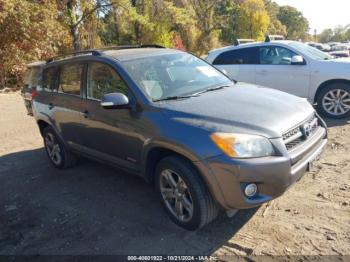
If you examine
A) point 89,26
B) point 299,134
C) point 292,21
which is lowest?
point 299,134

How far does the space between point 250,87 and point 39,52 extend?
13252 millimetres

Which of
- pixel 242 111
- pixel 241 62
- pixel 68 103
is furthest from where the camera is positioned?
pixel 241 62

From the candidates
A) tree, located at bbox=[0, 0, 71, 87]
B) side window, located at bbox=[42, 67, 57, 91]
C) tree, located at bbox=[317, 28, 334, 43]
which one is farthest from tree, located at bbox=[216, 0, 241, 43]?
tree, located at bbox=[317, 28, 334, 43]

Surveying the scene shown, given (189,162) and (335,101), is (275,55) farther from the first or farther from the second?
(189,162)

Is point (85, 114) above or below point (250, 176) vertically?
above

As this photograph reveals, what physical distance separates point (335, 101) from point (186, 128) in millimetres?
5047

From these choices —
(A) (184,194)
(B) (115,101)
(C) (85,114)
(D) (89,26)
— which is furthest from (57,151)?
(D) (89,26)

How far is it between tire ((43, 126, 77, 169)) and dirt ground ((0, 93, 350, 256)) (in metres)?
0.17

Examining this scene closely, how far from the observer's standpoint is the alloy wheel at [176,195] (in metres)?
3.49

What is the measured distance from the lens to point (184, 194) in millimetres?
3521

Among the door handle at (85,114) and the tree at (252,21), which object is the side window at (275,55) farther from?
the tree at (252,21)

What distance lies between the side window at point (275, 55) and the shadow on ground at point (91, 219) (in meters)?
4.56

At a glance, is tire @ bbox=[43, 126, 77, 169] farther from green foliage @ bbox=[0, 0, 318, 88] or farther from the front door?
green foliage @ bbox=[0, 0, 318, 88]

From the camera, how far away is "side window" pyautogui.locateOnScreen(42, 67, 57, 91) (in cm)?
543
